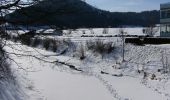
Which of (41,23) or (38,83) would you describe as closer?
(41,23)

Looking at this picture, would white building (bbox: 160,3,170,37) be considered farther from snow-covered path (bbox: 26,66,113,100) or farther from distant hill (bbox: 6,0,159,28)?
distant hill (bbox: 6,0,159,28)

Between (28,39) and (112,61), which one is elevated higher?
(28,39)

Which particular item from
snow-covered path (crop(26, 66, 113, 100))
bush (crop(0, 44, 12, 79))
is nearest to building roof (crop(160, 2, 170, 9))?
snow-covered path (crop(26, 66, 113, 100))

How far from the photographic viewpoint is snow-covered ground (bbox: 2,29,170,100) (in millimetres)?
13340

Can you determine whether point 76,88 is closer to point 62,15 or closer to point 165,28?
point 62,15

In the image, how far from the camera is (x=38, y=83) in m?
16.9

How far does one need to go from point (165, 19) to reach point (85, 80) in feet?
163

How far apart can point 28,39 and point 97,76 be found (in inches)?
558

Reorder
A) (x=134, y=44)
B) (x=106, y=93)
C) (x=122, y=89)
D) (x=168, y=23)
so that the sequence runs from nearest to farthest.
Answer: (x=106, y=93), (x=122, y=89), (x=134, y=44), (x=168, y=23)

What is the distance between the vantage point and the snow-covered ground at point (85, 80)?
13.3 meters

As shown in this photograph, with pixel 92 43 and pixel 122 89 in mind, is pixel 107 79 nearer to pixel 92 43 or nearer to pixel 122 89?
pixel 122 89

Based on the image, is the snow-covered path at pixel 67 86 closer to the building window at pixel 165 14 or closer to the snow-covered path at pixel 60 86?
the snow-covered path at pixel 60 86

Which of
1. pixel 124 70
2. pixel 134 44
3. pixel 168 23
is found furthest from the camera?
pixel 168 23

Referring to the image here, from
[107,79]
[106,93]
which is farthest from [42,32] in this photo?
[107,79]
